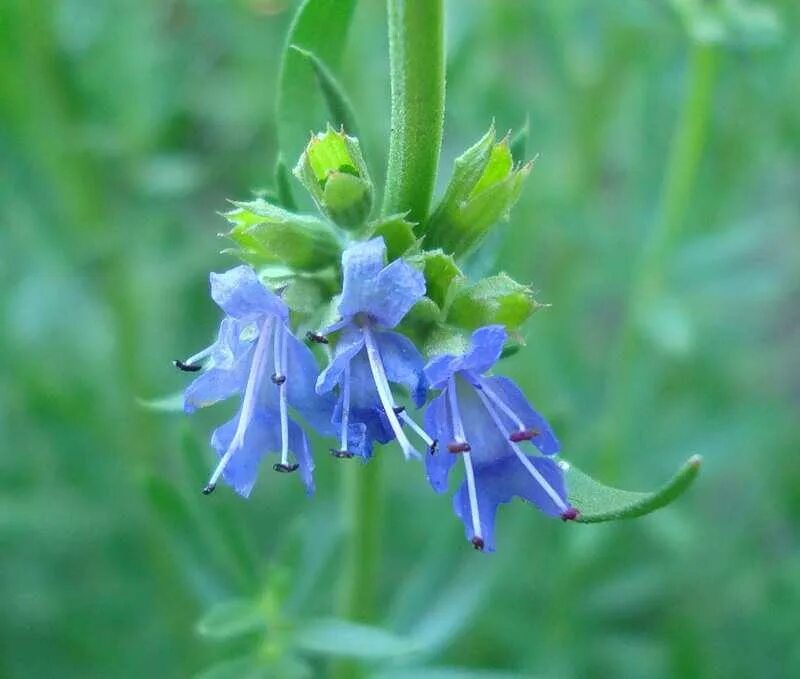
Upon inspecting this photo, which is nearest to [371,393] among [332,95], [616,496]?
[616,496]

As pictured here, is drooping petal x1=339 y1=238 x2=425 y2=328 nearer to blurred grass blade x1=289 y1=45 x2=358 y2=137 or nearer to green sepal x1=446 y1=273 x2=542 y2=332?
green sepal x1=446 y1=273 x2=542 y2=332

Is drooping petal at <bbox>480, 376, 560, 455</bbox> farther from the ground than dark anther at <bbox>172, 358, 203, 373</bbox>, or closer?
closer

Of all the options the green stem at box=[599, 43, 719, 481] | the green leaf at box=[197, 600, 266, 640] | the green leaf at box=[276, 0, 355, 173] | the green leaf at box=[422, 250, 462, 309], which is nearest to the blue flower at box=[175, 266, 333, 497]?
the green leaf at box=[422, 250, 462, 309]

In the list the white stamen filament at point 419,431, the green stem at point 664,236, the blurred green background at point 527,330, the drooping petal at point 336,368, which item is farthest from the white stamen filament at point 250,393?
the green stem at point 664,236

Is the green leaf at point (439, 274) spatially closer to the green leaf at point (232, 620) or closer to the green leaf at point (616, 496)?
the green leaf at point (616, 496)

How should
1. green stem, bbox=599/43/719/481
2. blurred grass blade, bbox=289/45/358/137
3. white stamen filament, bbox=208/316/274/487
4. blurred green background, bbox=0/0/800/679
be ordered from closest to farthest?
white stamen filament, bbox=208/316/274/487, blurred grass blade, bbox=289/45/358/137, green stem, bbox=599/43/719/481, blurred green background, bbox=0/0/800/679

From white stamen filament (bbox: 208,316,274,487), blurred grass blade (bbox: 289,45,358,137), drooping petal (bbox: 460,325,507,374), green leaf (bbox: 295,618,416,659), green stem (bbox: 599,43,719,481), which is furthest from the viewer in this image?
green stem (bbox: 599,43,719,481)
